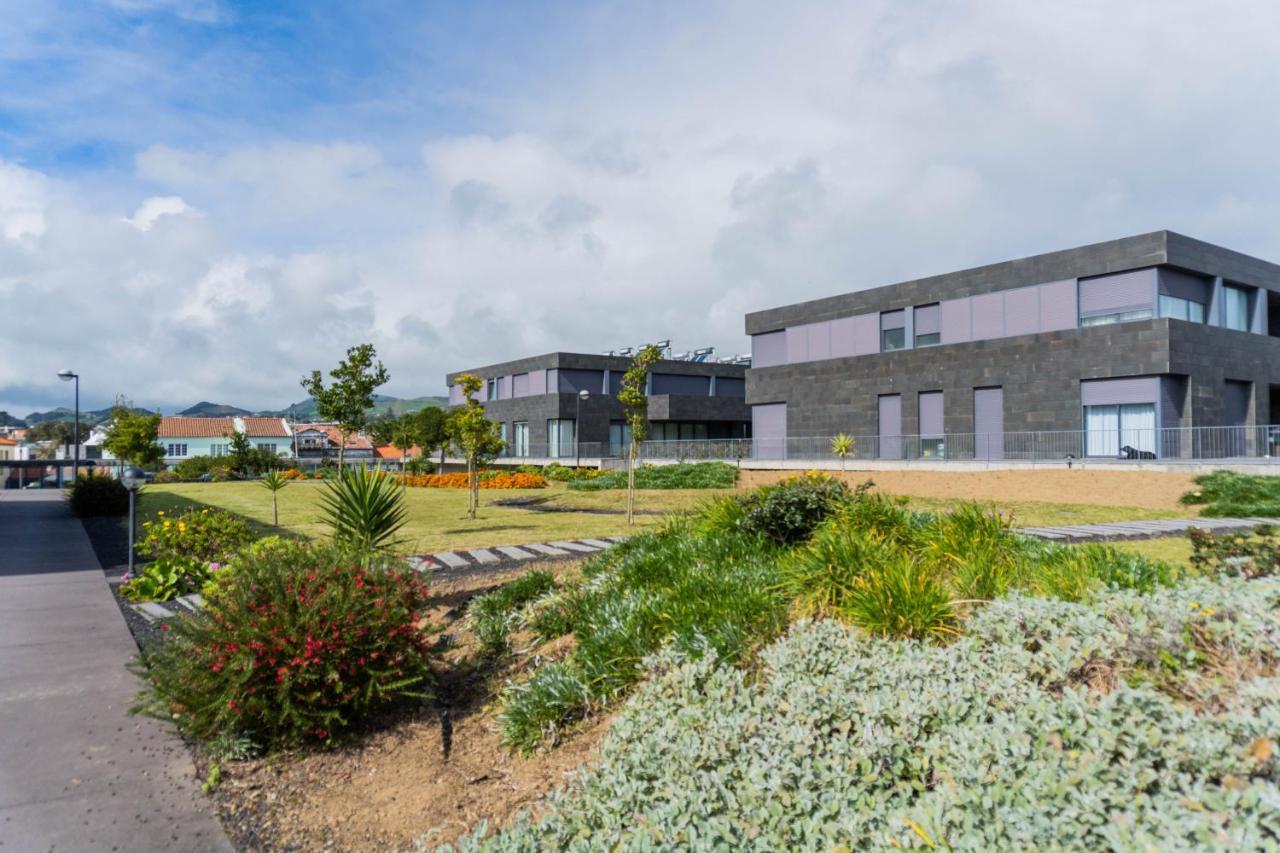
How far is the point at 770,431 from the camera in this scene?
121 ft

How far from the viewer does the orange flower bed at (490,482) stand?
33.8 m

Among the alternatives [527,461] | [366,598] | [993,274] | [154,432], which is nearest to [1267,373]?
[993,274]

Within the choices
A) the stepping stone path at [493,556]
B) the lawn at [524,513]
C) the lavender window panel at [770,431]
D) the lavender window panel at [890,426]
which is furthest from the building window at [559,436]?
the stepping stone path at [493,556]

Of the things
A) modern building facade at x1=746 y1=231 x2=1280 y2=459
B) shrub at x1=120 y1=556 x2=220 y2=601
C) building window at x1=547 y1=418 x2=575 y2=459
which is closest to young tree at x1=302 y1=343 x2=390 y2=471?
shrub at x1=120 y1=556 x2=220 y2=601

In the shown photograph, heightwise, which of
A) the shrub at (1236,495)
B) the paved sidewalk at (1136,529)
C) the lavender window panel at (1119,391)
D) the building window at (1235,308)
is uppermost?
the building window at (1235,308)

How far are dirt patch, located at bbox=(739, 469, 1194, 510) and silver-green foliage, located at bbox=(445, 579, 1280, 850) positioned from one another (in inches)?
564

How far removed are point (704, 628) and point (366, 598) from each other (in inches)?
90.8

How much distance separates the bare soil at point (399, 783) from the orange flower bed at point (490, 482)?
2741 centimetres

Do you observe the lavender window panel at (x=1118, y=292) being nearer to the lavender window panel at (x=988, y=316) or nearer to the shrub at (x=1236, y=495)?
the lavender window panel at (x=988, y=316)

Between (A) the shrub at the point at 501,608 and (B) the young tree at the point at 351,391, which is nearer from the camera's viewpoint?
(A) the shrub at the point at 501,608

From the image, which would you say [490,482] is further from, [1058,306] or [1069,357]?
[1058,306]

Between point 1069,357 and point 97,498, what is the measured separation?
30776 millimetres

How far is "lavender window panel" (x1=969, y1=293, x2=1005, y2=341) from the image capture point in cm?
2855

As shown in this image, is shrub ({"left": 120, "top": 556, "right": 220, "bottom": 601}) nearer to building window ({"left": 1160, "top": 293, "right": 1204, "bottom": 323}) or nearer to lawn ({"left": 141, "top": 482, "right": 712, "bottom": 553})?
lawn ({"left": 141, "top": 482, "right": 712, "bottom": 553})
